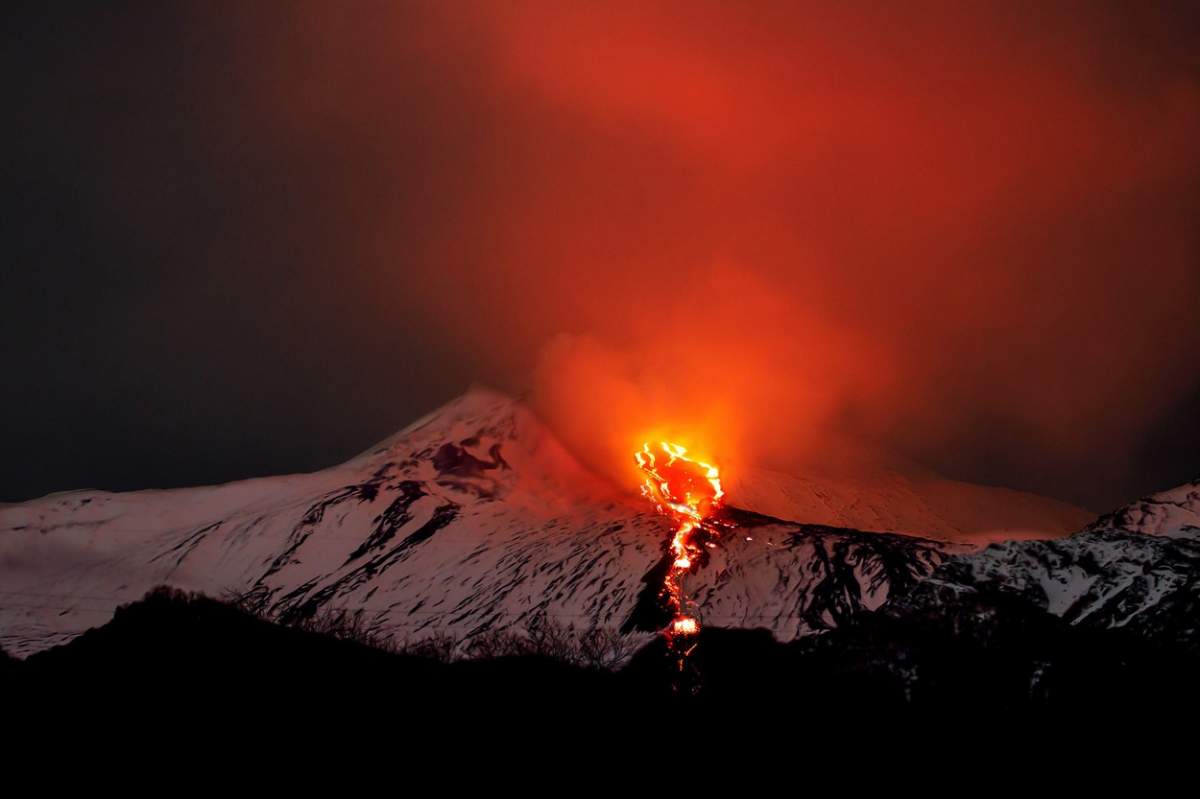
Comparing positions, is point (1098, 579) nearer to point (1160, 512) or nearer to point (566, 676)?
point (566, 676)

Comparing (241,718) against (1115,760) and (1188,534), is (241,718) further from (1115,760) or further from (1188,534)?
(1188,534)

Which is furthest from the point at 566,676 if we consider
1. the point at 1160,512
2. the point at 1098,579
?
the point at 1160,512

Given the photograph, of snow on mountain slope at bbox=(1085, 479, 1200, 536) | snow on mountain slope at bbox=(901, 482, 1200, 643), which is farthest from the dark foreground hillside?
snow on mountain slope at bbox=(1085, 479, 1200, 536)

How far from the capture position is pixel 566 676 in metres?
101

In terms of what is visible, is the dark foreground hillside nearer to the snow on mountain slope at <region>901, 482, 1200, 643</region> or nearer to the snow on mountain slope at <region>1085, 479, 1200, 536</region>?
the snow on mountain slope at <region>901, 482, 1200, 643</region>

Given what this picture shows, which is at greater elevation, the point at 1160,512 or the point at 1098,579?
the point at 1160,512

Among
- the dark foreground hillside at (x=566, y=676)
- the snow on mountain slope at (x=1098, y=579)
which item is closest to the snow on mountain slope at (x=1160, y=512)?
the snow on mountain slope at (x=1098, y=579)

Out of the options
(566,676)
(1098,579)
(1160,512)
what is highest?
(1160,512)

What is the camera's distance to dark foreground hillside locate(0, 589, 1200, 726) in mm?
57906

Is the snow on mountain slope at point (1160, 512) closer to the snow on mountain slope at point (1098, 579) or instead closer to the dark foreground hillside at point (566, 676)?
the snow on mountain slope at point (1098, 579)

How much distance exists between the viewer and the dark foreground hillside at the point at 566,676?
57.9 meters

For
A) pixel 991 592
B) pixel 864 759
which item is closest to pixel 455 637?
pixel 991 592

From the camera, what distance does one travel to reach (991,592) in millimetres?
94812

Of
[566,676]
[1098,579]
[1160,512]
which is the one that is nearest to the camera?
[1098,579]
